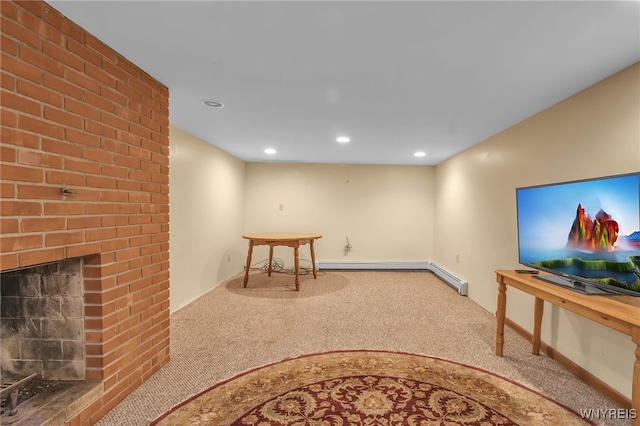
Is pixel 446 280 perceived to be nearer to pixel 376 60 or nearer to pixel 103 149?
pixel 376 60

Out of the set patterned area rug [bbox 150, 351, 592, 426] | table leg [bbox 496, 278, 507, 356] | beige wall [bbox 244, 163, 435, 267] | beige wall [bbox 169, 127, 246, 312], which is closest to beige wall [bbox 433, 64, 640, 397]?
table leg [bbox 496, 278, 507, 356]

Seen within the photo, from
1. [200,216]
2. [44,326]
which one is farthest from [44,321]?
[200,216]

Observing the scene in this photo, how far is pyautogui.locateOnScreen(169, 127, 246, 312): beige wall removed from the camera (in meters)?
2.91

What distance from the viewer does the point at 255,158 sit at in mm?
4551

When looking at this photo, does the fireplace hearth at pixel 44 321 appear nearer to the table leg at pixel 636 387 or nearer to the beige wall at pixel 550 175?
the table leg at pixel 636 387

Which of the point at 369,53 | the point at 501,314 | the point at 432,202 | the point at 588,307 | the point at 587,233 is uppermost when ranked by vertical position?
the point at 369,53

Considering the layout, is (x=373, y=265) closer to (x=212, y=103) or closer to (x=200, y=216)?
(x=200, y=216)

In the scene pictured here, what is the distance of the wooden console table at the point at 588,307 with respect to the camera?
117 centimetres

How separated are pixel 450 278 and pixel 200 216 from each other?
11.9 feet

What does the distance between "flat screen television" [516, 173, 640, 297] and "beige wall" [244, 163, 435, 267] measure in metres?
2.93

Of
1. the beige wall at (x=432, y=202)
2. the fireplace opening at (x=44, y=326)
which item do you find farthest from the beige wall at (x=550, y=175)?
the fireplace opening at (x=44, y=326)

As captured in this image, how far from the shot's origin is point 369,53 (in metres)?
1.46

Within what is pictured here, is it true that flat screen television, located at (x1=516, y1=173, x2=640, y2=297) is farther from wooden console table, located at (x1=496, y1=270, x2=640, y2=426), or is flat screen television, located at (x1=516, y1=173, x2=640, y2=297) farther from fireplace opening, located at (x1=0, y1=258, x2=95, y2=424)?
fireplace opening, located at (x1=0, y1=258, x2=95, y2=424)

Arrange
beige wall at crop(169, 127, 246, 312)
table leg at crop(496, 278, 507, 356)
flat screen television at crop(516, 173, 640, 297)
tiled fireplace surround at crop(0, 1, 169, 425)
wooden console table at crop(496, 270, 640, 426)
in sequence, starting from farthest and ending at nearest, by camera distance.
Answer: beige wall at crop(169, 127, 246, 312) < table leg at crop(496, 278, 507, 356) < flat screen television at crop(516, 173, 640, 297) < wooden console table at crop(496, 270, 640, 426) < tiled fireplace surround at crop(0, 1, 169, 425)
